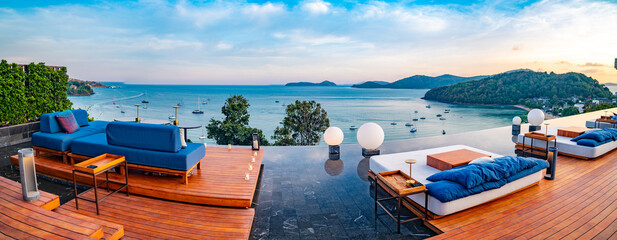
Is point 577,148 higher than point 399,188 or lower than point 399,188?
lower

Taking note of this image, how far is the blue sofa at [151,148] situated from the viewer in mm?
3979

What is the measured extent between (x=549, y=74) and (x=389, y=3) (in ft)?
143

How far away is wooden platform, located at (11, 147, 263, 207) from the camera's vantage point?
3.62 m

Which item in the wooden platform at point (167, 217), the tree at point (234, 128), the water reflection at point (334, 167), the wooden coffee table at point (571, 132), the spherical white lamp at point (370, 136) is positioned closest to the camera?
the wooden platform at point (167, 217)

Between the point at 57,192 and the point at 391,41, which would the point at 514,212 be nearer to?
the point at 57,192

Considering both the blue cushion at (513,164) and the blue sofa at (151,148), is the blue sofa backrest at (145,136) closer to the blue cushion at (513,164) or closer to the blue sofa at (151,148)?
the blue sofa at (151,148)

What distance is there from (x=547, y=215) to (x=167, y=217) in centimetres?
444

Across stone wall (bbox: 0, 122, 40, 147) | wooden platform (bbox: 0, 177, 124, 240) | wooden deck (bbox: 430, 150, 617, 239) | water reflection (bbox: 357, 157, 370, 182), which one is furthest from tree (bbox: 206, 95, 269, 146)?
wooden deck (bbox: 430, 150, 617, 239)

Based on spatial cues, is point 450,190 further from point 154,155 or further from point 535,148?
point 535,148

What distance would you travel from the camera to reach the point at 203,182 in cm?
406

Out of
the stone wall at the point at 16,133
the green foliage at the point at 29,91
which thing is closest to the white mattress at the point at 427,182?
the stone wall at the point at 16,133

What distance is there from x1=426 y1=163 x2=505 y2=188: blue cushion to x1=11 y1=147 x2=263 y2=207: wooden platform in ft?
8.19

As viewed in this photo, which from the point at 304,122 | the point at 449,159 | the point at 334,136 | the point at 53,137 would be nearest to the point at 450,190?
the point at 449,159

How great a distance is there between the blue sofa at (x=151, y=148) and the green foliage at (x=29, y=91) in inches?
174
